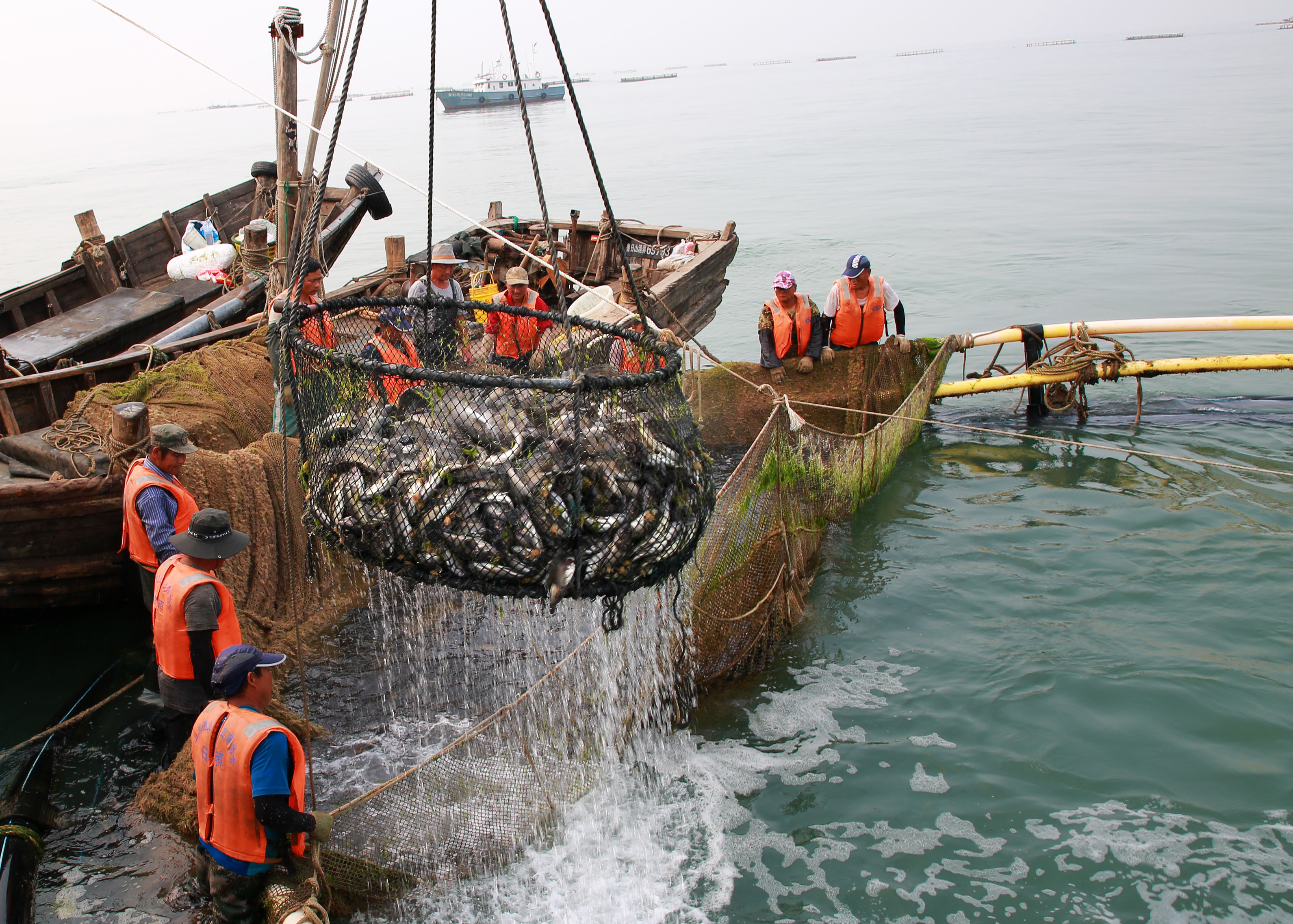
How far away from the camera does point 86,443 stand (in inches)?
→ 231

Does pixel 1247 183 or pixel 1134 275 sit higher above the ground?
pixel 1247 183

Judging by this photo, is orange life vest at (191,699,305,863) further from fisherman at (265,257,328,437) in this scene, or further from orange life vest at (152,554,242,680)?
fisherman at (265,257,328,437)

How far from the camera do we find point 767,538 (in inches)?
229

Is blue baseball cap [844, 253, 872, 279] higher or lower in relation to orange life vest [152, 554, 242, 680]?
higher

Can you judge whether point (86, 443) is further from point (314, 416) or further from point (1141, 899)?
point (1141, 899)

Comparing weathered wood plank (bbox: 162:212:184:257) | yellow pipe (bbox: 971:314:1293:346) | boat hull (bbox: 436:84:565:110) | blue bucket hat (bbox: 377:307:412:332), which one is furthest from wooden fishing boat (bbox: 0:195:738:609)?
boat hull (bbox: 436:84:565:110)

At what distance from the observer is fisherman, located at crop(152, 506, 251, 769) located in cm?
425

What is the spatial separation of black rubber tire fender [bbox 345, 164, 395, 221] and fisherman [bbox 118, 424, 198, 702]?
6.00 metres

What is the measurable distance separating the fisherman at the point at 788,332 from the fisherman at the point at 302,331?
3802mm

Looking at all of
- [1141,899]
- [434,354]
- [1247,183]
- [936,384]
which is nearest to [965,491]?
[936,384]

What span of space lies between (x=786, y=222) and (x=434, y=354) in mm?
24799

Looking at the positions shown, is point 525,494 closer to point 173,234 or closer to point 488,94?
point 173,234

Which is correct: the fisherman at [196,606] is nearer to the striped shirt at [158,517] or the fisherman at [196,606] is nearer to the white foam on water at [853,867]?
the striped shirt at [158,517]

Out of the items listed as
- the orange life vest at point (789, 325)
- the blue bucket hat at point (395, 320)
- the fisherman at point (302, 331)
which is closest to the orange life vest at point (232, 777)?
the fisherman at point (302, 331)
